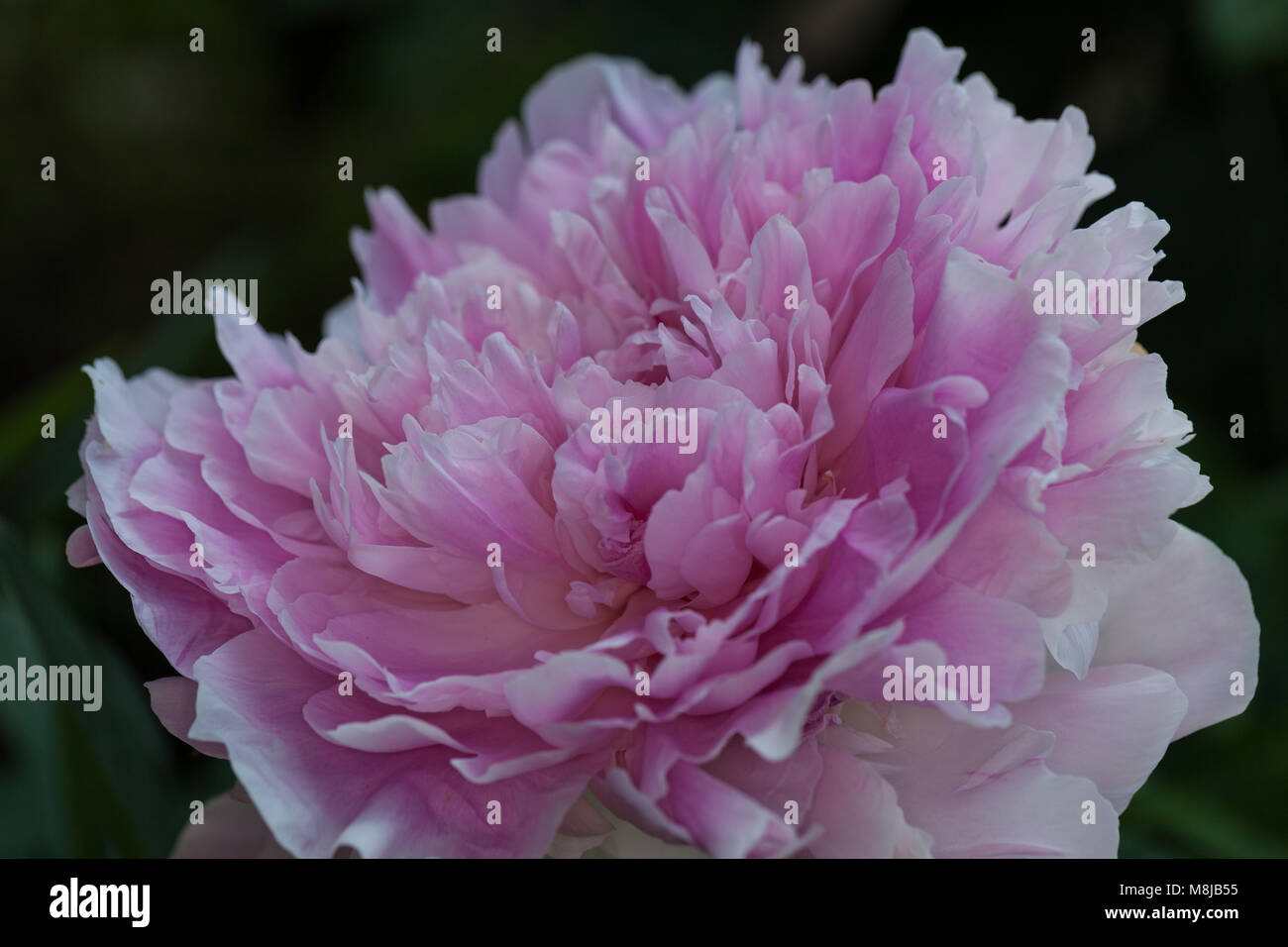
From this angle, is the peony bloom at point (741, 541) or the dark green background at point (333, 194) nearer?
the peony bloom at point (741, 541)

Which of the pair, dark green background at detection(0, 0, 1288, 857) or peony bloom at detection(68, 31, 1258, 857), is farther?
dark green background at detection(0, 0, 1288, 857)

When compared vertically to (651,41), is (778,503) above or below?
below

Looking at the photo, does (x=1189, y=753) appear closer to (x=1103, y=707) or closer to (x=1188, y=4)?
(x=1103, y=707)

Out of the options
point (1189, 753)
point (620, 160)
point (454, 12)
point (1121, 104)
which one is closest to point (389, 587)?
point (620, 160)

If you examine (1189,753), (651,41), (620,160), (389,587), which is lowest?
(1189,753)
